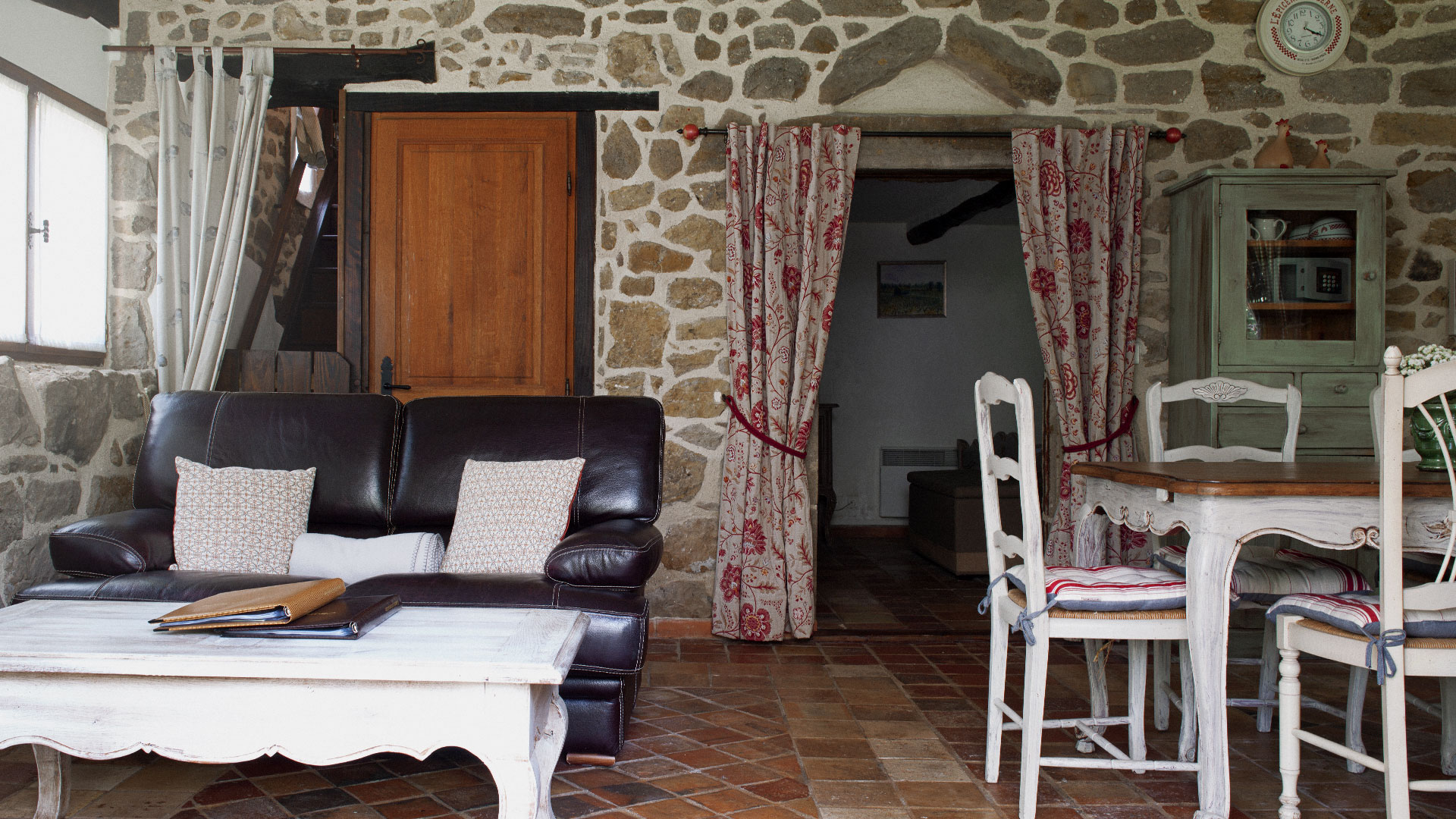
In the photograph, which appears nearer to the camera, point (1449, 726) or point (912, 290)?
point (1449, 726)

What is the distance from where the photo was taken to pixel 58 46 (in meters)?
3.46

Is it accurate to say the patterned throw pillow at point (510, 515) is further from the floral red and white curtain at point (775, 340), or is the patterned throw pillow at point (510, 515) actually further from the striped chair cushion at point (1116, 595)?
the striped chair cushion at point (1116, 595)

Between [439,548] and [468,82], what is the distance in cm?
210

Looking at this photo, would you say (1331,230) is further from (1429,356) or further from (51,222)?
(51,222)

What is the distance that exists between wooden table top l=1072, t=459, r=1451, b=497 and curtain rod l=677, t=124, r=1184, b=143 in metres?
1.92

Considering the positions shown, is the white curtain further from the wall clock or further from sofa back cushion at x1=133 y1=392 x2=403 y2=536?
the wall clock

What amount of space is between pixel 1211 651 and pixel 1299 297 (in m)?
2.17

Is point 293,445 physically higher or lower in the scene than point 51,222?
lower

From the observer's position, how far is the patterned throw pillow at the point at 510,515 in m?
2.61

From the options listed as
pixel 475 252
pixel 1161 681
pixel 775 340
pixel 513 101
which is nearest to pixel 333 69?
pixel 513 101

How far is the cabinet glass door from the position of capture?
3465 mm

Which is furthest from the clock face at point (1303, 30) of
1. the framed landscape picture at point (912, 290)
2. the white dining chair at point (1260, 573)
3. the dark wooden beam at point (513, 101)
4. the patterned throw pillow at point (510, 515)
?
the patterned throw pillow at point (510, 515)

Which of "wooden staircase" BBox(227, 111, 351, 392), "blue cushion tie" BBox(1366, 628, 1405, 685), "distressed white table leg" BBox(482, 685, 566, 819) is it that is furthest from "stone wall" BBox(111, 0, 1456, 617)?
"blue cushion tie" BBox(1366, 628, 1405, 685)

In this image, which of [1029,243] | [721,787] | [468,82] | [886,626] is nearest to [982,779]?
[721,787]
